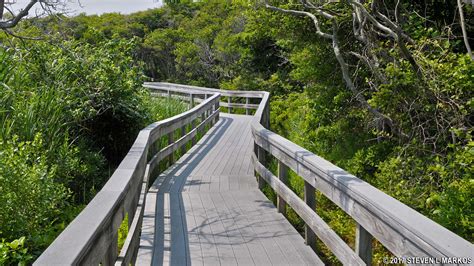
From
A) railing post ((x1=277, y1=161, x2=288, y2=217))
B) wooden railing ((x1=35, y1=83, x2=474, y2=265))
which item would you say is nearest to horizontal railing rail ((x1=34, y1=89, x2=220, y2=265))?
wooden railing ((x1=35, y1=83, x2=474, y2=265))

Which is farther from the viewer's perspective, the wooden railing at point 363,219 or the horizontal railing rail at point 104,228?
the wooden railing at point 363,219

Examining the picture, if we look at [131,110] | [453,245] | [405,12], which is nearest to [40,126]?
[131,110]

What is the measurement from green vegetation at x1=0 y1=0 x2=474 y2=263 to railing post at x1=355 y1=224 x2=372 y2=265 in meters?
1.64

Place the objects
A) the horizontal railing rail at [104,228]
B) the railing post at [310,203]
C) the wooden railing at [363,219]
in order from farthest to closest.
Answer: the railing post at [310,203], the wooden railing at [363,219], the horizontal railing rail at [104,228]

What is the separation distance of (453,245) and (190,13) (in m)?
39.1

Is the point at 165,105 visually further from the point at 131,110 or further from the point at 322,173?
the point at 322,173

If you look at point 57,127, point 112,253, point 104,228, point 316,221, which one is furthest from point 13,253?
point 57,127

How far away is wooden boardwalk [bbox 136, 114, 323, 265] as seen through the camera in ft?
13.5

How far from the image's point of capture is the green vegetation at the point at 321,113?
4.73 meters

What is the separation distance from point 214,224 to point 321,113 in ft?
13.2

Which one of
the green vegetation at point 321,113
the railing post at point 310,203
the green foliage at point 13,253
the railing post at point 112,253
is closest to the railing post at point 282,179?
the green vegetation at point 321,113

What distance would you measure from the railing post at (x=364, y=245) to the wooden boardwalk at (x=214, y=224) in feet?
3.05

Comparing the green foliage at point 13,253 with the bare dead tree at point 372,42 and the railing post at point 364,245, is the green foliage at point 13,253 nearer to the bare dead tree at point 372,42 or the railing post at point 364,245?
the railing post at point 364,245

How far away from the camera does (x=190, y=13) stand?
130 feet
